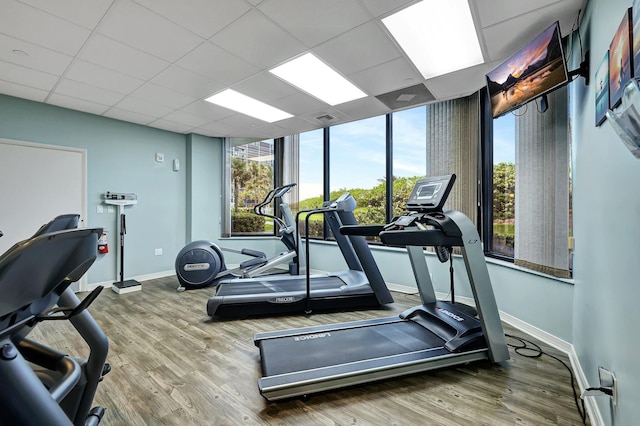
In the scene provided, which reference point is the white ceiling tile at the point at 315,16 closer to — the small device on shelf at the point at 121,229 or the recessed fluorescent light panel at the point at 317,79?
the recessed fluorescent light panel at the point at 317,79

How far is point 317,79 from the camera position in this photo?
11.6 feet

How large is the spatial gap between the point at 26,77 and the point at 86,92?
55 cm

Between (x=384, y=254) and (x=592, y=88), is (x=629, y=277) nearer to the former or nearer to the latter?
(x=592, y=88)

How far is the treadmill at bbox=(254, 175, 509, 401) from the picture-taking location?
202cm

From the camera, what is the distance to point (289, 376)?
77.8 inches

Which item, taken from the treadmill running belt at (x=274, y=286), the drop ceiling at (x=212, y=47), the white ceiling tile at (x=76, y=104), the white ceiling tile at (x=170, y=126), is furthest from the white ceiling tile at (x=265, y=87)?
the treadmill running belt at (x=274, y=286)

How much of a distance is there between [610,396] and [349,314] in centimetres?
239

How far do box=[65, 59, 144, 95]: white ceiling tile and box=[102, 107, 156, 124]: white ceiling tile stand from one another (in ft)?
2.83

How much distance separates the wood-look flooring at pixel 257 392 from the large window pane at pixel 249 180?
139 inches

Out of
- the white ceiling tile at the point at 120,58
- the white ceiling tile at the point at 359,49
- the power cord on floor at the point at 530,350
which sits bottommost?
the power cord on floor at the point at 530,350

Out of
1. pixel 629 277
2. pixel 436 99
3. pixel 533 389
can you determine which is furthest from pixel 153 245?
pixel 629 277

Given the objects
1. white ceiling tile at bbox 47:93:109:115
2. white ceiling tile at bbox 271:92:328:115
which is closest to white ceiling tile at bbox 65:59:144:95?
white ceiling tile at bbox 47:93:109:115

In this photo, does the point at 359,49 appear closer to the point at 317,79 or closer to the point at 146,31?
the point at 317,79

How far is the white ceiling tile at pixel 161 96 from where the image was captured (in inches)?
146
